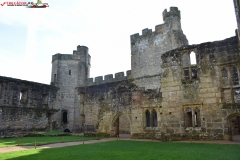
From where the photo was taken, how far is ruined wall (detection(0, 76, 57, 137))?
1967 cm

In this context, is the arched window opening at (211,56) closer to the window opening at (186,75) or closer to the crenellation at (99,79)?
the window opening at (186,75)

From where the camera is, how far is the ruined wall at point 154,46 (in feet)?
75.0

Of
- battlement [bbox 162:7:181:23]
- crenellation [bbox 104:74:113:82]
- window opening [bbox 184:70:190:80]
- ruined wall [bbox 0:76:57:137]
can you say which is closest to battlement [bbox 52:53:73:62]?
crenellation [bbox 104:74:113:82]

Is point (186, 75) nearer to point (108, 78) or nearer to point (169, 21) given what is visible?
A: point (169, 21)

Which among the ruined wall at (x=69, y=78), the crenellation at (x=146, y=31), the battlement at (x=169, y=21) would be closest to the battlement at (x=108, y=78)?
the ruined wall at (x=69, y=78)

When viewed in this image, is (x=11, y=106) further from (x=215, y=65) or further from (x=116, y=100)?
(x=215, y=65)

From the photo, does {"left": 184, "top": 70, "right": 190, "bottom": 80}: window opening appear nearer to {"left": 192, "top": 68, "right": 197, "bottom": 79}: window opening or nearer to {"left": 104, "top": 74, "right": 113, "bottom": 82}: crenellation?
{"left": 192, "top": 68, "right": 197, "bottom": 79}: window opening

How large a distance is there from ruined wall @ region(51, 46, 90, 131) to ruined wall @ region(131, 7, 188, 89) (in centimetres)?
940

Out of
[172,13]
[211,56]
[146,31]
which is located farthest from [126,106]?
[172,13]

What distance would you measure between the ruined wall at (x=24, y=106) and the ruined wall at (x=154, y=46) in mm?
10942

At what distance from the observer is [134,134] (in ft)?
49.5

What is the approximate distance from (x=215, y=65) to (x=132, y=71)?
1403cm

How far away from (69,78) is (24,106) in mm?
10111

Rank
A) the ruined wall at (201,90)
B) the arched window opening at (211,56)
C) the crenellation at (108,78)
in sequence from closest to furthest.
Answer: the ruined wall at (201,90) → the arched window opening at (211,56) → the crenellation at (108,78)
